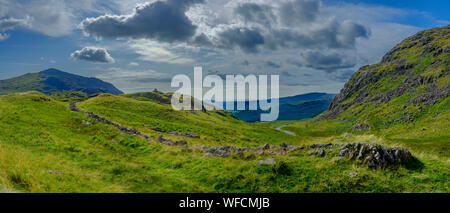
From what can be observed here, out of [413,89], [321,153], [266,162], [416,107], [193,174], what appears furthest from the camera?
[413,89]

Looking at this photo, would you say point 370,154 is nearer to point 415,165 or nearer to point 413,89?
point 415,165

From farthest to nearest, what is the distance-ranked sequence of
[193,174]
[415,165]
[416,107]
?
[416,107] → [193,174] → [415,165]

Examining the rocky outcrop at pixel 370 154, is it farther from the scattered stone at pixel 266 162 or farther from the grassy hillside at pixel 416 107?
the grassy hillside at pixel 416 107

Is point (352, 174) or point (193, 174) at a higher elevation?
point (352, 174)

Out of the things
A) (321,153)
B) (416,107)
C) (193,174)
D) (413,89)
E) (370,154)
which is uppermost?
(413,89)

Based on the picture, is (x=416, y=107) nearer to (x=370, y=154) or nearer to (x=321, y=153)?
(x=370, y=154)

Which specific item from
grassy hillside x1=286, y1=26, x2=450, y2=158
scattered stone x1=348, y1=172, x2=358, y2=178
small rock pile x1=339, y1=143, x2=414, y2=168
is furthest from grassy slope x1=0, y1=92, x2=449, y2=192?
grassy hillside x1=286, y1=26, x2=450, y2=158

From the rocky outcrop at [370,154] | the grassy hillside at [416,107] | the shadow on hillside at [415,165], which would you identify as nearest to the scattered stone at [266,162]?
the rocky outcrop at [370,154]

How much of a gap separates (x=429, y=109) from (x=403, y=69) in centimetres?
11229

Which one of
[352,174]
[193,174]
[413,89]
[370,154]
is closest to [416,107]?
[413,89]

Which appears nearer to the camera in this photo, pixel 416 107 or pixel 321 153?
pixel 321 153

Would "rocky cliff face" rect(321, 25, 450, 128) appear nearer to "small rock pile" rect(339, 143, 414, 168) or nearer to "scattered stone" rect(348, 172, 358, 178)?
"small rock pile" rect(339, 143, 414, 168)
